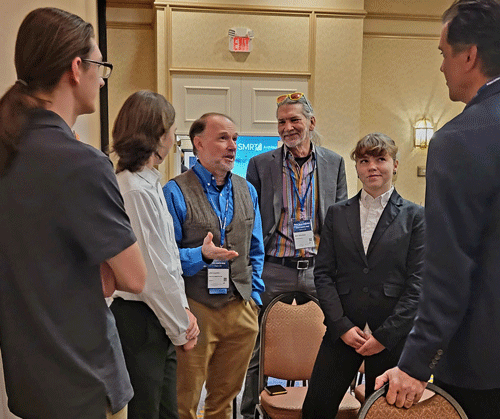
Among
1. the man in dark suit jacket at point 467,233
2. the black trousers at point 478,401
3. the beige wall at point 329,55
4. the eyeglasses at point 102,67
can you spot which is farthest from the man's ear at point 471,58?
the beige wall at point 329,55

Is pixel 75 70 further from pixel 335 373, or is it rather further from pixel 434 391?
pixel 335 373

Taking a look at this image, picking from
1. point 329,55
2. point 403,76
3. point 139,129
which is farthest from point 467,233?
point 403,76

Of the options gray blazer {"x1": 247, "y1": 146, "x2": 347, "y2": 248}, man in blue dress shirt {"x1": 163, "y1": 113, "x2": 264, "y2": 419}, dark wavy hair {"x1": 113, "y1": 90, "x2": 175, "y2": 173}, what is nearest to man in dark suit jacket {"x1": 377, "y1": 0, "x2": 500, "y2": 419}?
dark wavy hair {"x1": 113, "y1": 90, "x2": 175, "y2": 173}

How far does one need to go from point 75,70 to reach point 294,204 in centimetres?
179

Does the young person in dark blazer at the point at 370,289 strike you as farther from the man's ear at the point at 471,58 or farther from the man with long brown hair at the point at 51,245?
the man with long brown hair at the point at 51,245

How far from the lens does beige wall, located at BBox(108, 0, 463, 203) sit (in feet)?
17.6

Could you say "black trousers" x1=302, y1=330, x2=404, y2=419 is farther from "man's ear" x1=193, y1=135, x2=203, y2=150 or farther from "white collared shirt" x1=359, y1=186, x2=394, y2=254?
"man's ear" x1=193, y1=135, x2=203, y2=150

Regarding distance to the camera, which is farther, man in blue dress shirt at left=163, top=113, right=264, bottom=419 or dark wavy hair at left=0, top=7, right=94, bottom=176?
man in blue dress shirt at left=163, top=113, right=264, bottom=419

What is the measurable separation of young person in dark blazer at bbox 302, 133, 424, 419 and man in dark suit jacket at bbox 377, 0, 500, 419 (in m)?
0.78

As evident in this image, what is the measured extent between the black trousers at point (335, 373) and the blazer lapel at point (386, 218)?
0.40 meters

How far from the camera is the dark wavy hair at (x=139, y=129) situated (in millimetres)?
1664

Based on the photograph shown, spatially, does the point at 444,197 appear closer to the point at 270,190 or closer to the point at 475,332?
the point at 475,332

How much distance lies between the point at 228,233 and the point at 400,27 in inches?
→ 194

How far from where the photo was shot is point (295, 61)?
554 cm
